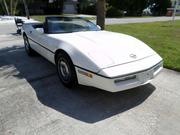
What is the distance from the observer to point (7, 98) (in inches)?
140

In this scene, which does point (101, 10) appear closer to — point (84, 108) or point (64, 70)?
point (64, 70)

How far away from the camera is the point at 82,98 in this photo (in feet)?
11.4

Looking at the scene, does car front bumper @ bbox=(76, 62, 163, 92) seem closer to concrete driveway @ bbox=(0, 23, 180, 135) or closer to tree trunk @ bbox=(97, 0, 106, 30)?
concrete driveway @ bbox=(0, 23, 180, 135)

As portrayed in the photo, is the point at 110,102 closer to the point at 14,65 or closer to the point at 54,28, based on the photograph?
the point at 54,28

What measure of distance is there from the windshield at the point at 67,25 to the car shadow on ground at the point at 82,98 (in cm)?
100

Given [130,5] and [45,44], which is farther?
[130,5]

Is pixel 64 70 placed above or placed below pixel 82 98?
above

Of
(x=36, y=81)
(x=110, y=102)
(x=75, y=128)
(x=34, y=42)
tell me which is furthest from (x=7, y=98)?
(x=34, y=42)

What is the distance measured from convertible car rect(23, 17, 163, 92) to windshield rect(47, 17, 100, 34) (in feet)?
0.07

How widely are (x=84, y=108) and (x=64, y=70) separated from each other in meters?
1.00

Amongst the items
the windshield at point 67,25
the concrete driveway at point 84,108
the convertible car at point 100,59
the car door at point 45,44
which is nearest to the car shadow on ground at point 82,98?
the concrete driveway at point 84,108

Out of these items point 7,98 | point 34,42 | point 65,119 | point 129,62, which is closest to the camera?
point 65,119

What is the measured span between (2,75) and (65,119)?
245 cm

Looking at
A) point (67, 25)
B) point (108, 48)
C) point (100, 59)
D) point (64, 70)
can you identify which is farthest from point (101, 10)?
point (100, 59)
